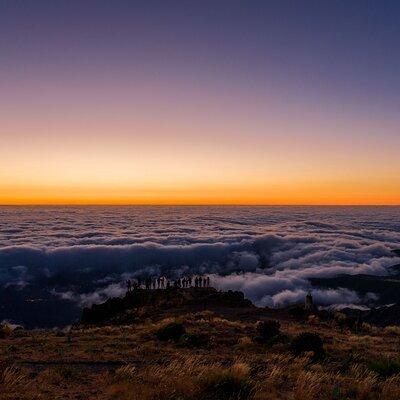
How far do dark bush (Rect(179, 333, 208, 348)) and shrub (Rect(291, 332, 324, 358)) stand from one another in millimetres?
3646

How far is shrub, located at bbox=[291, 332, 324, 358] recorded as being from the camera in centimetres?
1630

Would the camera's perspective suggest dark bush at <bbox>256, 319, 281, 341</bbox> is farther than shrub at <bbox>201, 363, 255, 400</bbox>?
Yes

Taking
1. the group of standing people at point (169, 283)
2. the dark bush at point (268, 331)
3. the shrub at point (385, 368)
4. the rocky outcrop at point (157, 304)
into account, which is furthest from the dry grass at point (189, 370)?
the group of standing people at point (169, 283)

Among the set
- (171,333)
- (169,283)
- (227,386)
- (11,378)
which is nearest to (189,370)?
(227,386)

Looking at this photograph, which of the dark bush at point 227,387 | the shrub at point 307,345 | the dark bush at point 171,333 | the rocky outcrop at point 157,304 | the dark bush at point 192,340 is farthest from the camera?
Result: the rocky outcrop at point 157,304

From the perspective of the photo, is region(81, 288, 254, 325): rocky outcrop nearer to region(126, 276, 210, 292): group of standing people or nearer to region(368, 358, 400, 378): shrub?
region(126, 276, 210, 292): group of standing people

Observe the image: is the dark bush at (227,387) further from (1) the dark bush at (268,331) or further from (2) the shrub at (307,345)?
(1) the dark bush at (268,331)

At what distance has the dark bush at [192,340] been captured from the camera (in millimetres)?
18000

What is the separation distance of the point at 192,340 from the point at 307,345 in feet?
14.9

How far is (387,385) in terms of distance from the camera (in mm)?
11461

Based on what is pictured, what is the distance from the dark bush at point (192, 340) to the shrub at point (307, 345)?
3646mm

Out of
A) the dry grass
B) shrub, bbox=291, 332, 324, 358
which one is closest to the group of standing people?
the dry grass

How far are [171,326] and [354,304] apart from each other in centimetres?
4867

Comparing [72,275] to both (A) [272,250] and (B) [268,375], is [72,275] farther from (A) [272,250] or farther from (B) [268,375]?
(B) [268,375]
